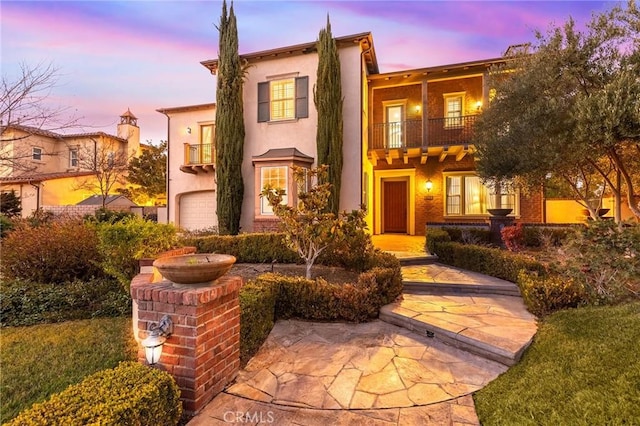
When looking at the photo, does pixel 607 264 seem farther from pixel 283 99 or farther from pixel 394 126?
pixel 283 99

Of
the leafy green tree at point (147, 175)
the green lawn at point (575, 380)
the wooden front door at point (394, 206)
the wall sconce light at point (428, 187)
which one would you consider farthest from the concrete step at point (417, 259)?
the leafy green tree at point (147, 175)

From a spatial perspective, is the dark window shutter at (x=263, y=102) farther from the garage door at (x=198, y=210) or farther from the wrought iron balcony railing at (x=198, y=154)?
the garage door at (x=198, y=210)

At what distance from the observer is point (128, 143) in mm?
22719

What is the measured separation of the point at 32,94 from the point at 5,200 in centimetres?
1248

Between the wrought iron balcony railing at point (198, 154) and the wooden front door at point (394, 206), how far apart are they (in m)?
7.88

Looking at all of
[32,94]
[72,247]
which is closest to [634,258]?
[72,247]

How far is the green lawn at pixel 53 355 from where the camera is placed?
2906 millimetres

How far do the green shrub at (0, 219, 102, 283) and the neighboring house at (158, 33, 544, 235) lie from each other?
520 centimetres

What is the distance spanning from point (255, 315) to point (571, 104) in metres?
7.64

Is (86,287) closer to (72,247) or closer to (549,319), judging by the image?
(72,247)

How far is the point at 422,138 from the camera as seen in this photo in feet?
37.3

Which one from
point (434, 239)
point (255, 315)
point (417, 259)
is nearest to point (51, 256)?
point (255, 315)

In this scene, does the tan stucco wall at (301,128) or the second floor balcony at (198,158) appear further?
the second floor balcony at (198,158)

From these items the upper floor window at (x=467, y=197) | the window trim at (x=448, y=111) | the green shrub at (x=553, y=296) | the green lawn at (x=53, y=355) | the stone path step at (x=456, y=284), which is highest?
the window trim at (x=448, y=111)
